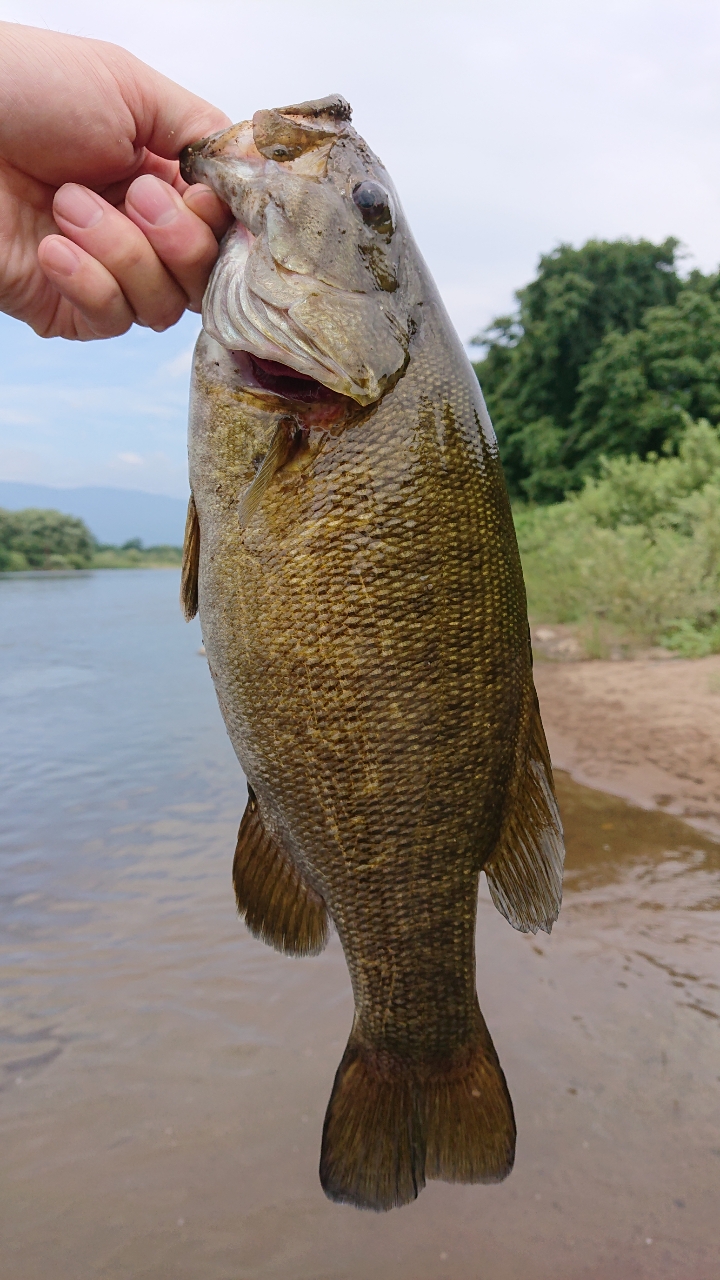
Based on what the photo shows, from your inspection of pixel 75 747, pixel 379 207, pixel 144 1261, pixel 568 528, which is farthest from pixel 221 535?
pixel 568 528

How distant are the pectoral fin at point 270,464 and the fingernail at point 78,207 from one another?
2.53 feet

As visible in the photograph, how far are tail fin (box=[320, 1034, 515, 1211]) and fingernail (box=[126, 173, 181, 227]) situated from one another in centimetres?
197

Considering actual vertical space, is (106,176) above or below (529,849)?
above

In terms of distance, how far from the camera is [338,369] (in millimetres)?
1530

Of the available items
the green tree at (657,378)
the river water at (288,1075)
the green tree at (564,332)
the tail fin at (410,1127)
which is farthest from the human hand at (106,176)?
the green tree at (564,332)

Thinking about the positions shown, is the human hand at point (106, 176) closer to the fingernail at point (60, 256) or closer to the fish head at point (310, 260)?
the fingernail at point (60, 256)

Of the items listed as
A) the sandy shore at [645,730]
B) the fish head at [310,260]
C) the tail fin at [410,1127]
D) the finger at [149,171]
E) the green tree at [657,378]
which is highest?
the green tree at [657,378]

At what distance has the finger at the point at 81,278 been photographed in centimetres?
187

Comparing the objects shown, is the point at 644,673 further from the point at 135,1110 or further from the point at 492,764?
the point at 492,764

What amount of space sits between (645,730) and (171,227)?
771cm

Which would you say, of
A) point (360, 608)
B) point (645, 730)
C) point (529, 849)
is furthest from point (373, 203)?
point (645, 730)

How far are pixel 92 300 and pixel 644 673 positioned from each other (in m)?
9.48

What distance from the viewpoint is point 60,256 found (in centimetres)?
187

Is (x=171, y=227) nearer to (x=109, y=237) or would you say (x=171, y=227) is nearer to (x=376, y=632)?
(x=109, y=237)
